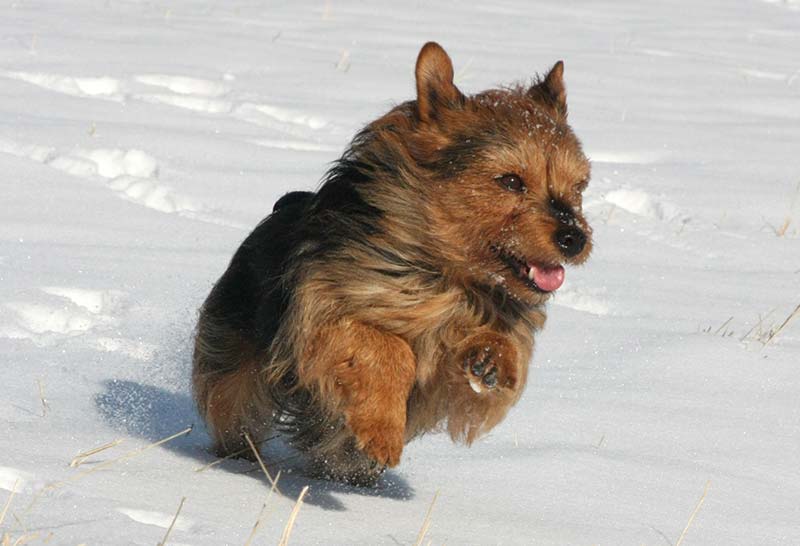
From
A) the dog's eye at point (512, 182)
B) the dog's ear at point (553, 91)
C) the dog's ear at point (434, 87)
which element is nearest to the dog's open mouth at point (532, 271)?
the dog's eye at point (512, 182)

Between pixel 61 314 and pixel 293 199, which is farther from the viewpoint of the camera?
pixel 61 314

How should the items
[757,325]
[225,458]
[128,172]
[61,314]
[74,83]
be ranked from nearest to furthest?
[225,458] → [61,314] → [757,325] → [128,172] → [74,83]

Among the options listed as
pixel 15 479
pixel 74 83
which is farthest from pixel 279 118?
pixel 15 479

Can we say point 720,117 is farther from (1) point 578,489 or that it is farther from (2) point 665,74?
(1) point 578,489

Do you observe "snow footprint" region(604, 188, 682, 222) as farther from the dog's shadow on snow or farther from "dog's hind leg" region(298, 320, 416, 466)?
"dog's hind leg" region(298, 320, 416, 466)

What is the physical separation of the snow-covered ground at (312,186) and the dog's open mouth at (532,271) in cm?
63

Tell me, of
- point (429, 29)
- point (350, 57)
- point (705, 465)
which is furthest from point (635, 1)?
point (705, 465)

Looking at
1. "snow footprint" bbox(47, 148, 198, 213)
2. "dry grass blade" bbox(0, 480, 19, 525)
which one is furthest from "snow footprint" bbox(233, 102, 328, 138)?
"dry grass blade" bbox(0, 480, 19, 525)

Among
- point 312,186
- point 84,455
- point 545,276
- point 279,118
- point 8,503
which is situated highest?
point 545,276

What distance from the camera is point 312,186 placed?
6.98 m

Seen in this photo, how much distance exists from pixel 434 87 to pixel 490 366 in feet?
2.74

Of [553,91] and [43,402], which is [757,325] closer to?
[553,91]

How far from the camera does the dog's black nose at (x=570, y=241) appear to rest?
3.51 meters

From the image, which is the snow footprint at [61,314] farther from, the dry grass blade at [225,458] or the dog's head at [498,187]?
the dog's head at [498,187]
